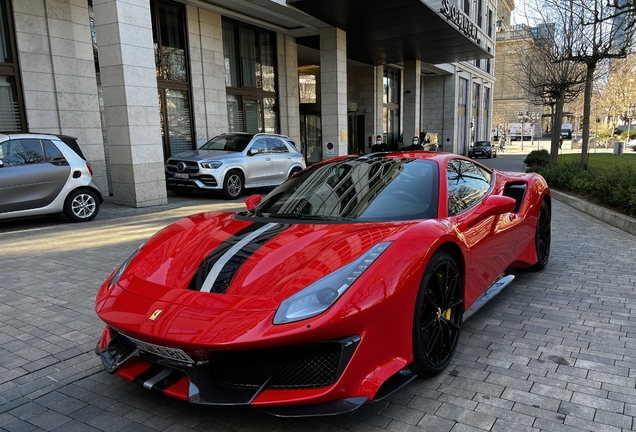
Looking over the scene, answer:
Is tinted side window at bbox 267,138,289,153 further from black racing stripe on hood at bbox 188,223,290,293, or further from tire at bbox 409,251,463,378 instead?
tire at bbox 409,251,463,378

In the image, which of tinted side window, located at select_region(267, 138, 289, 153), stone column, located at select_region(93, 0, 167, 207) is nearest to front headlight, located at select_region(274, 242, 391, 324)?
stone column, located at select_region(93, 0, 167, 207)

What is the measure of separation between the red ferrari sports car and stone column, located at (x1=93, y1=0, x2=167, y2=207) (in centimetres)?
727

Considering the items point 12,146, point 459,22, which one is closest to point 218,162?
point 12,146

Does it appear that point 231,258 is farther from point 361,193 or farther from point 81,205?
point 81,205

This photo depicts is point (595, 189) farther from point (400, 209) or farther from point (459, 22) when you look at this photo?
point (459, 22)

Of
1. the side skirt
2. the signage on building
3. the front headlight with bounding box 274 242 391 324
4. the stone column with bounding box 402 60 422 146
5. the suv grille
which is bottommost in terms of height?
the side skirt

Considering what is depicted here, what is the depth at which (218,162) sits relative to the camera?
1174 cm

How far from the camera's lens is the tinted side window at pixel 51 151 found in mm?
8133

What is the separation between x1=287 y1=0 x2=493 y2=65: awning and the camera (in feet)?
47.7

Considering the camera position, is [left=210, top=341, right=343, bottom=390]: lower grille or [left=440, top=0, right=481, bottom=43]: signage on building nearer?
[left=210, top=341, right=343, bottom=390]: lower grille

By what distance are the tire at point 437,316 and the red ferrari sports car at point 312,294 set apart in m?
0.01

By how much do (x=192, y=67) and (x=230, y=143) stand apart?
3.32m

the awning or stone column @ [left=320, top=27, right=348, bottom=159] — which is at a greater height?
the awning

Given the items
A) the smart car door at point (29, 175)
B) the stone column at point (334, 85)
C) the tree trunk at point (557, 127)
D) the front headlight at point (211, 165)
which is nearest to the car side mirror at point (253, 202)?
the smart car door at point (29, 175)
